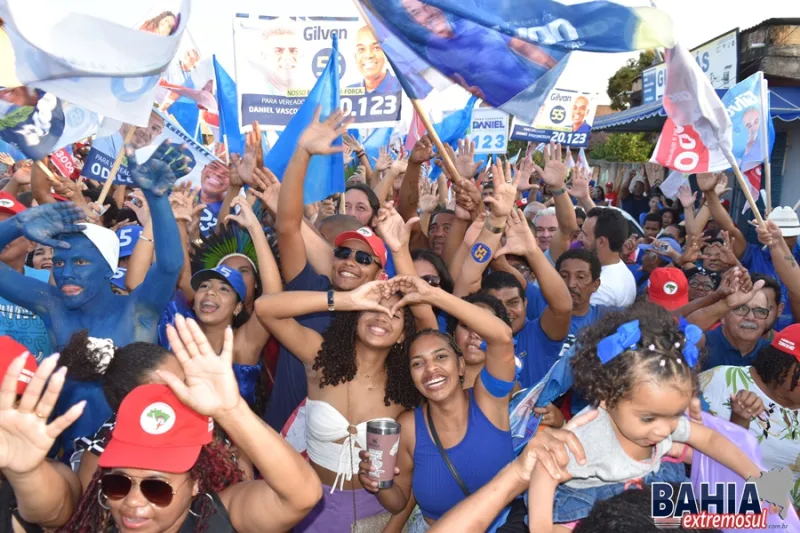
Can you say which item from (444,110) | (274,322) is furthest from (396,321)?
(444,110)

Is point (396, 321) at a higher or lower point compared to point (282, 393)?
higher

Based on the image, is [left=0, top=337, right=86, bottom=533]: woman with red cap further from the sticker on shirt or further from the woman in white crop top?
the sticker on shirt

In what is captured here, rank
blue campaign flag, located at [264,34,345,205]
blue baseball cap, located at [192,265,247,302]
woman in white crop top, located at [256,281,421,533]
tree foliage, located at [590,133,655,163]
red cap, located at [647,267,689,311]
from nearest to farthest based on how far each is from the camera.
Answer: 1. woman in white crop top, located at [256,281,421,533]
2. blue baseball cap, located at [192,265,247,302]
3. blue campaign flag, located at [264,34,345,205]
4. red cap, located at [647,267,689,311]
5. tree foliage, located at [590,133,655,163]

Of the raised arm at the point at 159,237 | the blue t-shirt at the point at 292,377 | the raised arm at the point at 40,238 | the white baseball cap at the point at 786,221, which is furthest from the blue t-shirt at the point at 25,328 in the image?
the white baseball cap at the point at 786,221

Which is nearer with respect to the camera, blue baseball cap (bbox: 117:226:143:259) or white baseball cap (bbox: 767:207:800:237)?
blue baseball cap (bbox: 117:226:143:259)

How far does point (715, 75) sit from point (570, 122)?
19.5 ft

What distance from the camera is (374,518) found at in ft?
10.6

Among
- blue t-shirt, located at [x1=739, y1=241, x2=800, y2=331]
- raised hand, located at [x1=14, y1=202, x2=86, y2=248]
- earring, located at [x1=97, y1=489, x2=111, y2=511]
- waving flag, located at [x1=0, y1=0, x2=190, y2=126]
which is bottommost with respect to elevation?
blue t-shirt, located at [x1=739, y1=241, x2=800, y2=331]

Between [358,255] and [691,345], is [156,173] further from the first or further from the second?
[691,345]

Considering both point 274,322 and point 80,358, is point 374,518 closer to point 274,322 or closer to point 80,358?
point 274,322

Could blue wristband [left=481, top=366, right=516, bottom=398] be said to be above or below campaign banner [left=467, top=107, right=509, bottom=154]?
below

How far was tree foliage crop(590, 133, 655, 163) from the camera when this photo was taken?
26375 mm

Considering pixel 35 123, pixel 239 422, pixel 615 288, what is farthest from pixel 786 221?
pixel 35 123

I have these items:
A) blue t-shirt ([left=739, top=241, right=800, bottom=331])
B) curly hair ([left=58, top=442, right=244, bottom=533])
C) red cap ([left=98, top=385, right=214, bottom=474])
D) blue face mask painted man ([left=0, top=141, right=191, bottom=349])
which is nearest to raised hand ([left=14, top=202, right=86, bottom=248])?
blue face mask painted man ([left=0, top=141, right=191, bottom=349])
